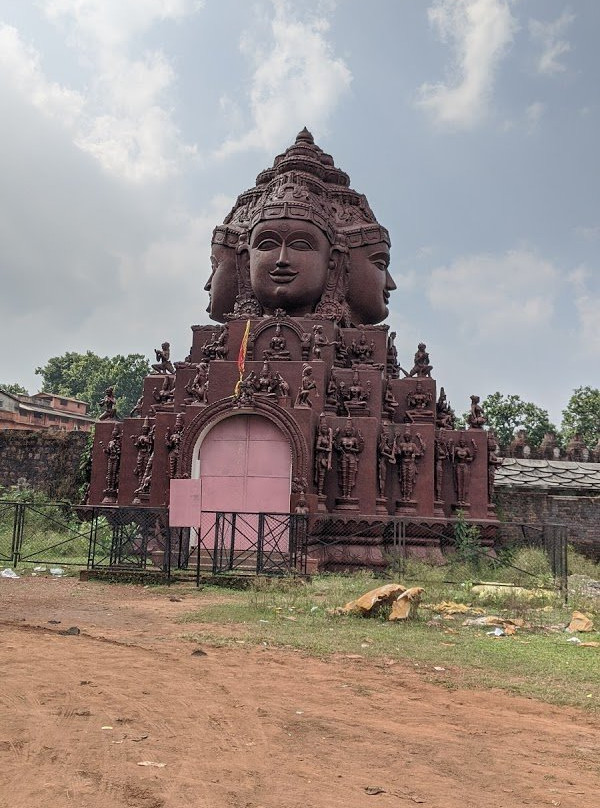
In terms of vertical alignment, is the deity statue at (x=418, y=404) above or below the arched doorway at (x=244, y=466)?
above

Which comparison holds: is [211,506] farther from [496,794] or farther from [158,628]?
[496,794]

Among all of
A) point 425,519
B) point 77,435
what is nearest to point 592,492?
point 425,519

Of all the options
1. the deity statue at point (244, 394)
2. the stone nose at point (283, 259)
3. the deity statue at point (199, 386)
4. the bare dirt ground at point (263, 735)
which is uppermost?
the stone nose at point (283, 259)

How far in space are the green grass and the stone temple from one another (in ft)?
11.6

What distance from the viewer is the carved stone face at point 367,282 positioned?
930 inches

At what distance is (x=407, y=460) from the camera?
63.4 feet

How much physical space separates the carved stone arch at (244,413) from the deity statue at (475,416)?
633cm

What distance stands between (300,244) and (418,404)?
6133mm

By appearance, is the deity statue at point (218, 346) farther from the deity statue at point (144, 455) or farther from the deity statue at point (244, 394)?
the deity statue at point (144, 455)

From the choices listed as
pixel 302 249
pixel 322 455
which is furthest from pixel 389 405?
pixel 302 249

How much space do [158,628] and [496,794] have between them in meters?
5.97

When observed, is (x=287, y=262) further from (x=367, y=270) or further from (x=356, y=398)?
(x=356, y=398)

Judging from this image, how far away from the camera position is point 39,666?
657 cm

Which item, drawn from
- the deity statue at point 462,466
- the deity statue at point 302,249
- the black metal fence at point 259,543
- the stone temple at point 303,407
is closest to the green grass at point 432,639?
the black metal fence at point 259,543
